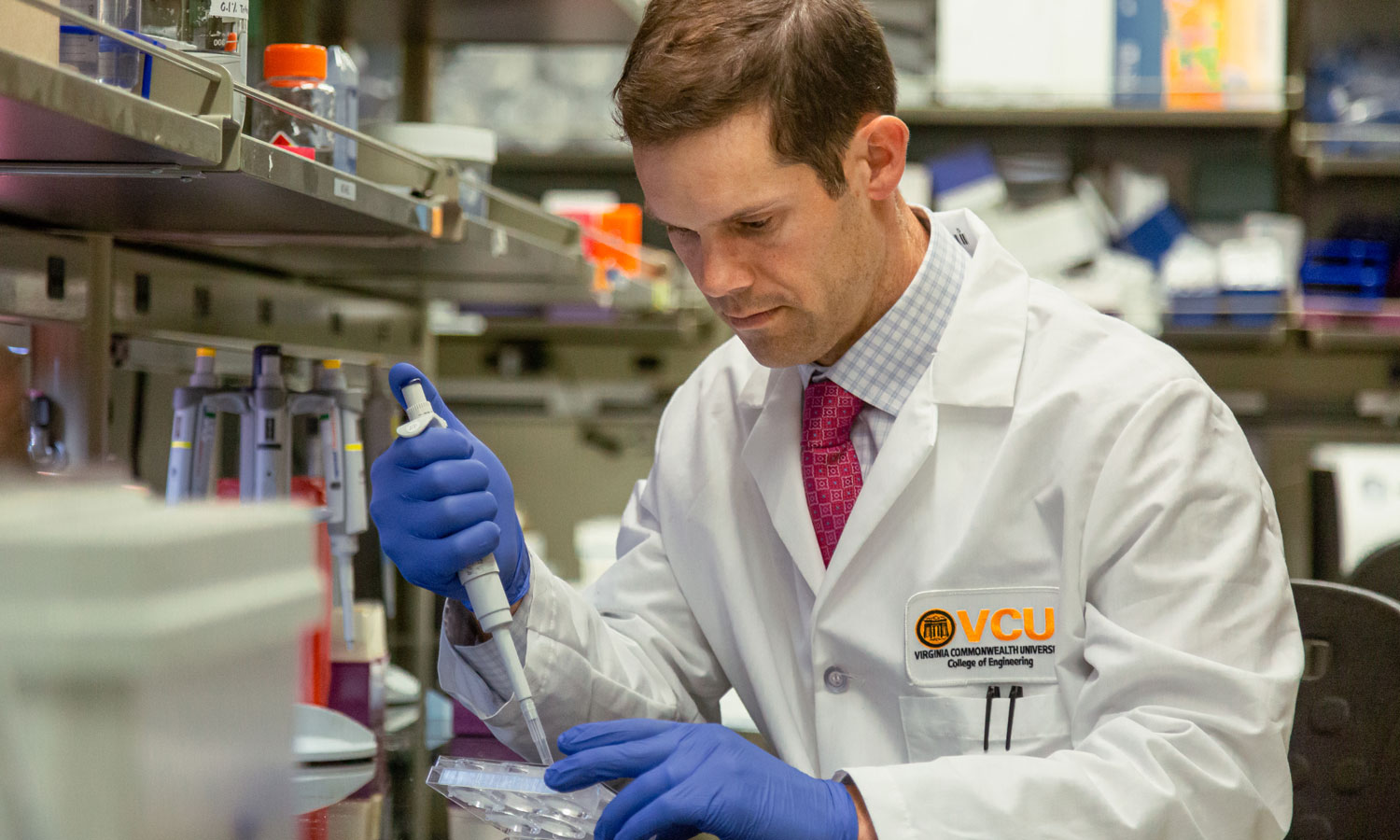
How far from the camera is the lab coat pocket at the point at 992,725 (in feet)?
3.95

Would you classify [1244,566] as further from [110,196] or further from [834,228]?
[110,196]

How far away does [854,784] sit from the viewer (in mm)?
1020

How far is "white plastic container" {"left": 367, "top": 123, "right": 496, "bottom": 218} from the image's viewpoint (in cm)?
170

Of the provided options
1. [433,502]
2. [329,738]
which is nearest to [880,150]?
[433,502]

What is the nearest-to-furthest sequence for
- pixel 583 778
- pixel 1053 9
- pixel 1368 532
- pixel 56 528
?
pixel 56 528
pixel 583 778
pixel 1368 532
pixel 1053 9

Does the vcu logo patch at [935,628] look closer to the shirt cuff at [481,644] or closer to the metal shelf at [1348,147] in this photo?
the shirt cuff at [481,644]

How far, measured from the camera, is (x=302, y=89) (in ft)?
4.43

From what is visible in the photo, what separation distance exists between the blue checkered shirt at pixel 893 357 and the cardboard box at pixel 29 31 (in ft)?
2.50

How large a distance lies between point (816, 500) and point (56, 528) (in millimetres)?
968

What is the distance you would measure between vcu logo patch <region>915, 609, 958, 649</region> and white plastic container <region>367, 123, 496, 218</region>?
0.80m

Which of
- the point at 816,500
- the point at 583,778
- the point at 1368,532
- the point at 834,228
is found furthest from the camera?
the point at 1368,532

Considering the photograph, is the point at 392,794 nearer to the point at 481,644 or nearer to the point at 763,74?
the point at 481,644

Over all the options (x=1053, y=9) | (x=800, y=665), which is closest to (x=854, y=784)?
(x=800, y=665)

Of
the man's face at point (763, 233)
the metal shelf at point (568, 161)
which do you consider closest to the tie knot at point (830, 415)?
the man's face at point (763, 233)
